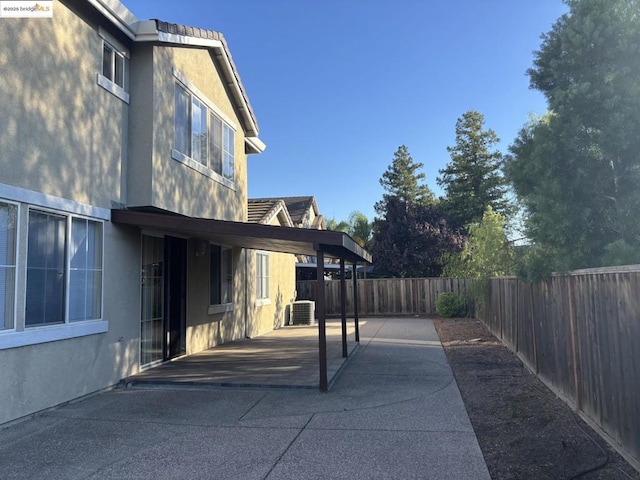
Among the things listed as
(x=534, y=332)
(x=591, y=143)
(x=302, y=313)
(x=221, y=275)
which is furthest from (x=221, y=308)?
(x=591, y=143)

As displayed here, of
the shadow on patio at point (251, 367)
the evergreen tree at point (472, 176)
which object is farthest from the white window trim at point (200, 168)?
the evergreen tree at point (472, 176)

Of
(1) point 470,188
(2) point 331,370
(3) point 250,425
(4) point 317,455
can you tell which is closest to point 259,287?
(2) point 331,370

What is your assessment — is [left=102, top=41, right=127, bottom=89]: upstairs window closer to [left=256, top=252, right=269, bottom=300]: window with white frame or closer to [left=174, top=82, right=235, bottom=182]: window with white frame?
[left=174, top=82, right=235, bottom=182]: window with white frame

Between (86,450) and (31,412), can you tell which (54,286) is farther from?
(86,450)

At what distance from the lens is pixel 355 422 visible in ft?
20.3

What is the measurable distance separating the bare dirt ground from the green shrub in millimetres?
11100

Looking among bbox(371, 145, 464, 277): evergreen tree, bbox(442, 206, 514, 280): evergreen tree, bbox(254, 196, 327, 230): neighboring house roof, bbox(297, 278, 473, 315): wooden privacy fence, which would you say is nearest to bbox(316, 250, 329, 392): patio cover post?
bbox(442, 206, 514, 280): evergreen tree

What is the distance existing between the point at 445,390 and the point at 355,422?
7.43 ft

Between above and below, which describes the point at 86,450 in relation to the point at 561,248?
below

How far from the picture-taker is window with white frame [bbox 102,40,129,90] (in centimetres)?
799

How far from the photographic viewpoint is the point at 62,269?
6.88 m

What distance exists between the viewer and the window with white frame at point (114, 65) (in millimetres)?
7988

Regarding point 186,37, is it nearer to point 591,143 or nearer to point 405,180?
point 591,143

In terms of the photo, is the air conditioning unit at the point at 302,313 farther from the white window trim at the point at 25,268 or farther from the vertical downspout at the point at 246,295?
the white window trim at the point at 25,268
